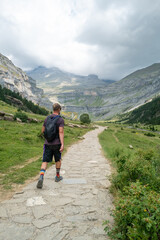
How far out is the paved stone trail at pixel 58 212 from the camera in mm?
2996

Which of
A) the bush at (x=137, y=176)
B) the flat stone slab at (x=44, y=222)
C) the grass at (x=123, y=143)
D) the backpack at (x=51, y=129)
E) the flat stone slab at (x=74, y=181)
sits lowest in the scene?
the grass at (x=123, y=143)

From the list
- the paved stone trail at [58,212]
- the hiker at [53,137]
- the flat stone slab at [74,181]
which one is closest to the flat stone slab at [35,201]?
the paved stone trail at [58,212]

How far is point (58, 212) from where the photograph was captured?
3.78 metres

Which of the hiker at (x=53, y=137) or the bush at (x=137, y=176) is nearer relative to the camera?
the bush at (x=137, y=176)

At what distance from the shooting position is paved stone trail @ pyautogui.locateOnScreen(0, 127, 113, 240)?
3.00m

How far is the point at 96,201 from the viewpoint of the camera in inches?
175

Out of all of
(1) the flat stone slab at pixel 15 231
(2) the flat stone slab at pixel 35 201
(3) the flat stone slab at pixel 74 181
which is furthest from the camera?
(3) the flat stone slab at pixel 74 181

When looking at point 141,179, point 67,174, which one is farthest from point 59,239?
point 67,174

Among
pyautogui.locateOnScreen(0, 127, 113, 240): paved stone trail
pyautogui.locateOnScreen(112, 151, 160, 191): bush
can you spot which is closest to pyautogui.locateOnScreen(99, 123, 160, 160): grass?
pyautogui.locateOnScreen(112, 151, 160, 191): bush

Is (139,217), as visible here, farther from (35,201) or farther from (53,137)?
(53,137)

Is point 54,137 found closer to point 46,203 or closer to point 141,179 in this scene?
point 46,203

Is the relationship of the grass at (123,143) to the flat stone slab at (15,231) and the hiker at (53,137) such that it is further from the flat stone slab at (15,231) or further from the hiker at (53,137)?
the flat stone slab at (15,231)

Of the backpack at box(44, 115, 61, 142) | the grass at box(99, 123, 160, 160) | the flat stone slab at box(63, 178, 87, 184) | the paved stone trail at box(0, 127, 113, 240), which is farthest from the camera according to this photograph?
the grass at box(99, 123, 160, 160)

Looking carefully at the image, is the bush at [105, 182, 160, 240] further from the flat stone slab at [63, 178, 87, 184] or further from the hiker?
the hiker
